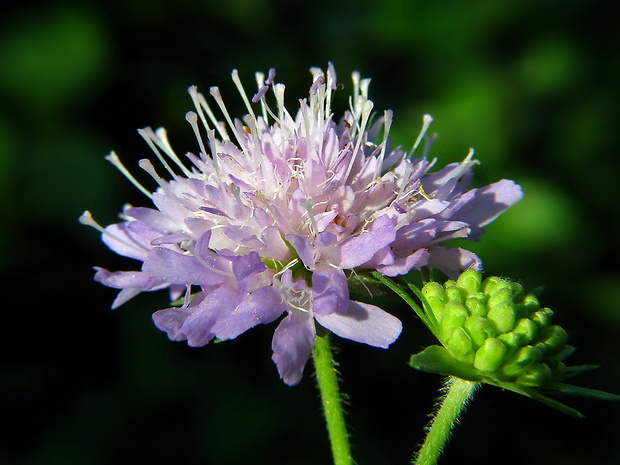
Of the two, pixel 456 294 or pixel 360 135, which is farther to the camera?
pixel 360 135

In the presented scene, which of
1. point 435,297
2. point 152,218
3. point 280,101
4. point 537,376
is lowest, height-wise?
point 537,376

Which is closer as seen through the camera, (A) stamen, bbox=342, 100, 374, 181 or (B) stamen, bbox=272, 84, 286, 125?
(A) stamen, bbox=342, 100, 374, 181

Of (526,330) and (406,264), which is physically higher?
(406,264)

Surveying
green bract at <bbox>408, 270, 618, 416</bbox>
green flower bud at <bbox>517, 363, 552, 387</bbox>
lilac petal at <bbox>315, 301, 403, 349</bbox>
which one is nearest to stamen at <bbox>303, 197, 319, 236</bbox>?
lilac petal at <bbox>315, 301, 403, 349</bbox>

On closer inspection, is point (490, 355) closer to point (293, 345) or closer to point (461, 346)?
point (461, 346)

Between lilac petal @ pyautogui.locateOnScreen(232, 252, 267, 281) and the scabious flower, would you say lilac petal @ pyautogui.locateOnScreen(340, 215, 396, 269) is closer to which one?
the scabious flower

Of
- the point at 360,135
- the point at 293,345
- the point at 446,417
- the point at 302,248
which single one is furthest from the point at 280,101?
the point at 446,417

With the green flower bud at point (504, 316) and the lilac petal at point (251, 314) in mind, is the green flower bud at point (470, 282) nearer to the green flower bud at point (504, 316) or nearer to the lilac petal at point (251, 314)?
the green flower bud at point (504, 316)

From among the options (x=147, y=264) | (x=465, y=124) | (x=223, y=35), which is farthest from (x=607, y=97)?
(x=147, y=264)
